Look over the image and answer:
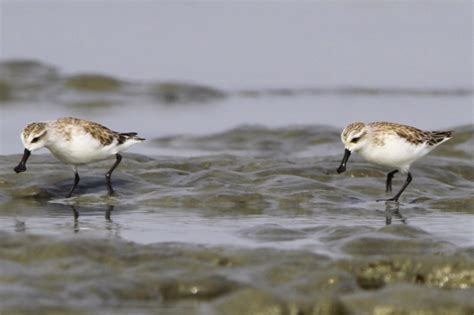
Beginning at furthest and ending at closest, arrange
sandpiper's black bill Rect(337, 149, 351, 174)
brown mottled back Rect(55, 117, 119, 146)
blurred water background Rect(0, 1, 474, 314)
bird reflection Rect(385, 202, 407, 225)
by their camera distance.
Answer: brown mottled back Rect(55, 117, 119, 146) → sandpiper's black bill Rect(337, 149, 351, 174) → bird reflection Rect(385, 202, 407, 225) → blurred water background Rect(0, 1, 474, 314)

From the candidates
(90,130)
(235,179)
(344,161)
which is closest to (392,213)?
(344,161)

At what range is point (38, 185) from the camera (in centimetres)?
1413

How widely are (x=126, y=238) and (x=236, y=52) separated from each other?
780 inches

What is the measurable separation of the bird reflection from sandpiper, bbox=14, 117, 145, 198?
3.52 metres

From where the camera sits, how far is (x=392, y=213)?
13016 millimetres

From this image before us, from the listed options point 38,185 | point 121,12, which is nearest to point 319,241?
point 38,185

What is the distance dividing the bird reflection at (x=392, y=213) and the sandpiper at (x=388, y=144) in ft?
1.24

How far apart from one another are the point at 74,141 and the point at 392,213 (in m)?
4.08

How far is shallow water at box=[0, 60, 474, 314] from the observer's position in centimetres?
889

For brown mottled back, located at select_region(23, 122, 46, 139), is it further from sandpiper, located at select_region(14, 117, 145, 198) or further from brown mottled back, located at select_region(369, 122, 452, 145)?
brown mottled back, located at select_region(369, 122, 452, 145)

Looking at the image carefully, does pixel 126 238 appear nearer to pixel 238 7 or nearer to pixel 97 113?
pixel 97 113

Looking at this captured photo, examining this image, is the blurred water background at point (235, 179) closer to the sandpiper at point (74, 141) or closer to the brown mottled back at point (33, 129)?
the sandpiper at point (74, 141)

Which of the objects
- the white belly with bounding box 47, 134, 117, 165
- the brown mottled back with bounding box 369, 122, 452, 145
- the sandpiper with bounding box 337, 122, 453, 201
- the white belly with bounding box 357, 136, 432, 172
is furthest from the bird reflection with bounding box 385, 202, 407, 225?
the white belly with bounding box 47, 134, 117, 165

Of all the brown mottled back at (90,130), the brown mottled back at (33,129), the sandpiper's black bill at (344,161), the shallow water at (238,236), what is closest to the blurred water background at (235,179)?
the shallow water at (238,236)
